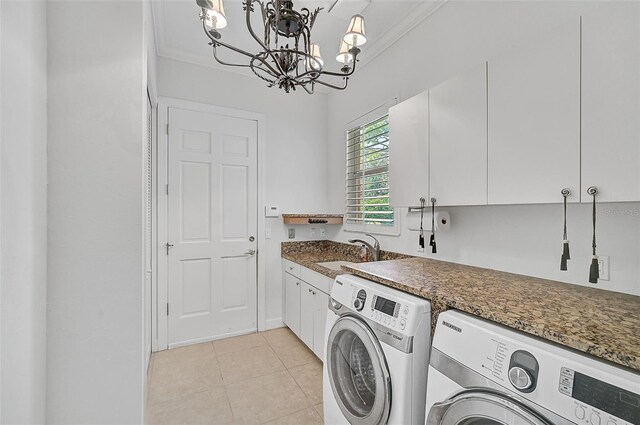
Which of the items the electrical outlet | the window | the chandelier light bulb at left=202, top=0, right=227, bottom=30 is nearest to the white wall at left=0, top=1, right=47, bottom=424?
the chandelier light bulb at left=202, top=0, right=227, bottom=30

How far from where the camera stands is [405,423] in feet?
3.92

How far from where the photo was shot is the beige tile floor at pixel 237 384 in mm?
1872

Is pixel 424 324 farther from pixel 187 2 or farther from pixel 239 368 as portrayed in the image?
pixel 187 2

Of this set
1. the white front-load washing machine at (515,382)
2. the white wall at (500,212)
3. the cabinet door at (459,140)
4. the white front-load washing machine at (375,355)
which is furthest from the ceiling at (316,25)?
the white front-load washing machine at (515,382)

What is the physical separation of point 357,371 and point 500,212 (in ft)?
4.13

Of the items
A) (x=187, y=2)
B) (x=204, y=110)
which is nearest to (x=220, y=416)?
(x=204, y=110)

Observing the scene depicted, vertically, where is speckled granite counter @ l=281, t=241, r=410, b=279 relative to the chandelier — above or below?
below

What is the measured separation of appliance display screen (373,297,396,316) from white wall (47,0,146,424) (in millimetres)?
1016

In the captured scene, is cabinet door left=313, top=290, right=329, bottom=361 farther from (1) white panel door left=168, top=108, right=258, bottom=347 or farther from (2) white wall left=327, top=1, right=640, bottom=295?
(1) white panel door left=168, top=108, right=258, bottom=347

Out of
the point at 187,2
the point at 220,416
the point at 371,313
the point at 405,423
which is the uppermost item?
the point at 187,2

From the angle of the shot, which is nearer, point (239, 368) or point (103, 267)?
point (103, 267)

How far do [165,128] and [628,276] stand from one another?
3.38 metres

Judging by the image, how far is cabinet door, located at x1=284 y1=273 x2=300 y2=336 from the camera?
284cm

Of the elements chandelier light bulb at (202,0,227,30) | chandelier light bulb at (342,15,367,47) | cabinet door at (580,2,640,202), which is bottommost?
cabinet door at (580,2,640,202)
